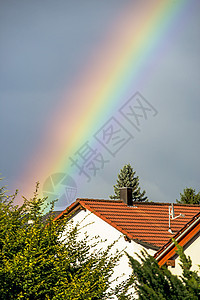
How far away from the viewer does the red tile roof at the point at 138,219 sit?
2384cm

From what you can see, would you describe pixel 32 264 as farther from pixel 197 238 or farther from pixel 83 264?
pixel 197 238

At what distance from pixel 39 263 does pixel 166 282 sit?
10.3 feet

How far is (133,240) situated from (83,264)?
12.7 m

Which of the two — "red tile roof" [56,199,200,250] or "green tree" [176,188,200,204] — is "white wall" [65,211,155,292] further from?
"green tree" [176,188,200,204]

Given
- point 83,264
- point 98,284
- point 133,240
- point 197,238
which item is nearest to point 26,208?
point 83,264

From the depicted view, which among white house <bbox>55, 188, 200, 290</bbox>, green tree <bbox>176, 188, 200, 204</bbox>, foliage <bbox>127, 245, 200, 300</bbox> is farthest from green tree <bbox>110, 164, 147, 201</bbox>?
foliage <bbox>127, 245, 200, 300</bbox>

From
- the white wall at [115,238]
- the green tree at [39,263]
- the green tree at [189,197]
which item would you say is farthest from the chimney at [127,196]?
the green tree at [189,197]

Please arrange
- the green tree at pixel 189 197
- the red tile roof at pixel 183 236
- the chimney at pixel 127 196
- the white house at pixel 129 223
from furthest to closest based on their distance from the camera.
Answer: the green tree at pixel 189 197
the chimney at pixel 127 196
the white house at pixel 129 223
the red tile roof at pixel 183 236

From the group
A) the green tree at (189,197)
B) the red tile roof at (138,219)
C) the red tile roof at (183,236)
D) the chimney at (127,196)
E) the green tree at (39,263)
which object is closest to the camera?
the green tree at (39,263)

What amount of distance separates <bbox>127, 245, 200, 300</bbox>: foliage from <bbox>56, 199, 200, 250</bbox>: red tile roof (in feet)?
51.2

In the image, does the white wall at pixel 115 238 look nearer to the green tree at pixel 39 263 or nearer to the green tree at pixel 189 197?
the green tree at pixel 39 263

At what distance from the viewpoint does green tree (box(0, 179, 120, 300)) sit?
895 centimetres

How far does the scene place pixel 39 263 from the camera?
948 centimetres

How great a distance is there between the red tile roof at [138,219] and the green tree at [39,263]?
12055 mm
